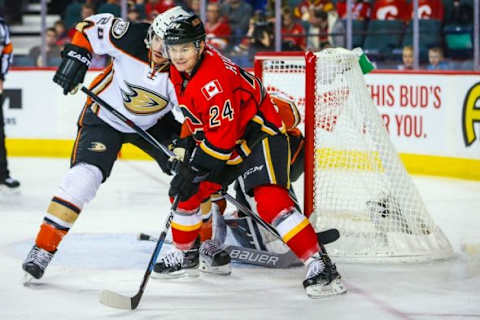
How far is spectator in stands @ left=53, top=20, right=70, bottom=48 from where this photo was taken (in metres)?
8.24

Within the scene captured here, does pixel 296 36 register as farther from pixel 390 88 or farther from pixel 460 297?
pixel 460 297

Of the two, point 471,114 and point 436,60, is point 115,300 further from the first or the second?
point 436,60

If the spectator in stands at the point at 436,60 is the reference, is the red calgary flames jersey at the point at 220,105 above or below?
above

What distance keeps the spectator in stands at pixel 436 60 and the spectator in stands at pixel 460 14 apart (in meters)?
0.24

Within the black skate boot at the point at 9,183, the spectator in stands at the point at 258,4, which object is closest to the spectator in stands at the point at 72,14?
the spectator in stands at the point at 258,4

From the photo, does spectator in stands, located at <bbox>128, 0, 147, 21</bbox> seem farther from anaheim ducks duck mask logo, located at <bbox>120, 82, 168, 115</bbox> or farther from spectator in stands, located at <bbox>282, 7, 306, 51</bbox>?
anaheim ducks duck mask logo, located at <bbox>120, 82, 168, 115</bbox>

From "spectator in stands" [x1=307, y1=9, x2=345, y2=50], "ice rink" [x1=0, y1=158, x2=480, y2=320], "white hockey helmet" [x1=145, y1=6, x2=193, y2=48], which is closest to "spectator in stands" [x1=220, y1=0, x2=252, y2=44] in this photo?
"spectator in stands" [x1=307, y1=9, x2=345, y2=50]

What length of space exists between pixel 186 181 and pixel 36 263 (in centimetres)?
65

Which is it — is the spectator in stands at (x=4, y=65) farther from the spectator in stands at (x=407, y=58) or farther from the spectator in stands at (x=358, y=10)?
the spectator in stands at (x=407, y=58)

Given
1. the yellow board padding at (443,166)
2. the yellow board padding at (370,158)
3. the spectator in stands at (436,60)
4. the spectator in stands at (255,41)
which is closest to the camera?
the yellow board padding at (370,158)

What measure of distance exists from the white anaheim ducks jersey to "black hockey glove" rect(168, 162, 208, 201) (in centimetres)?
49

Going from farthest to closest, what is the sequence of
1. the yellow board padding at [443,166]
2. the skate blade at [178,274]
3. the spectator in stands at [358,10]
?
1. the spectator in stands at [358,10]
2. the yellow board padding at [443,166]
3. the skate blade at [178,274]

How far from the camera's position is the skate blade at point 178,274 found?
3.70m

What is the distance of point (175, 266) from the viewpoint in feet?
12.2
